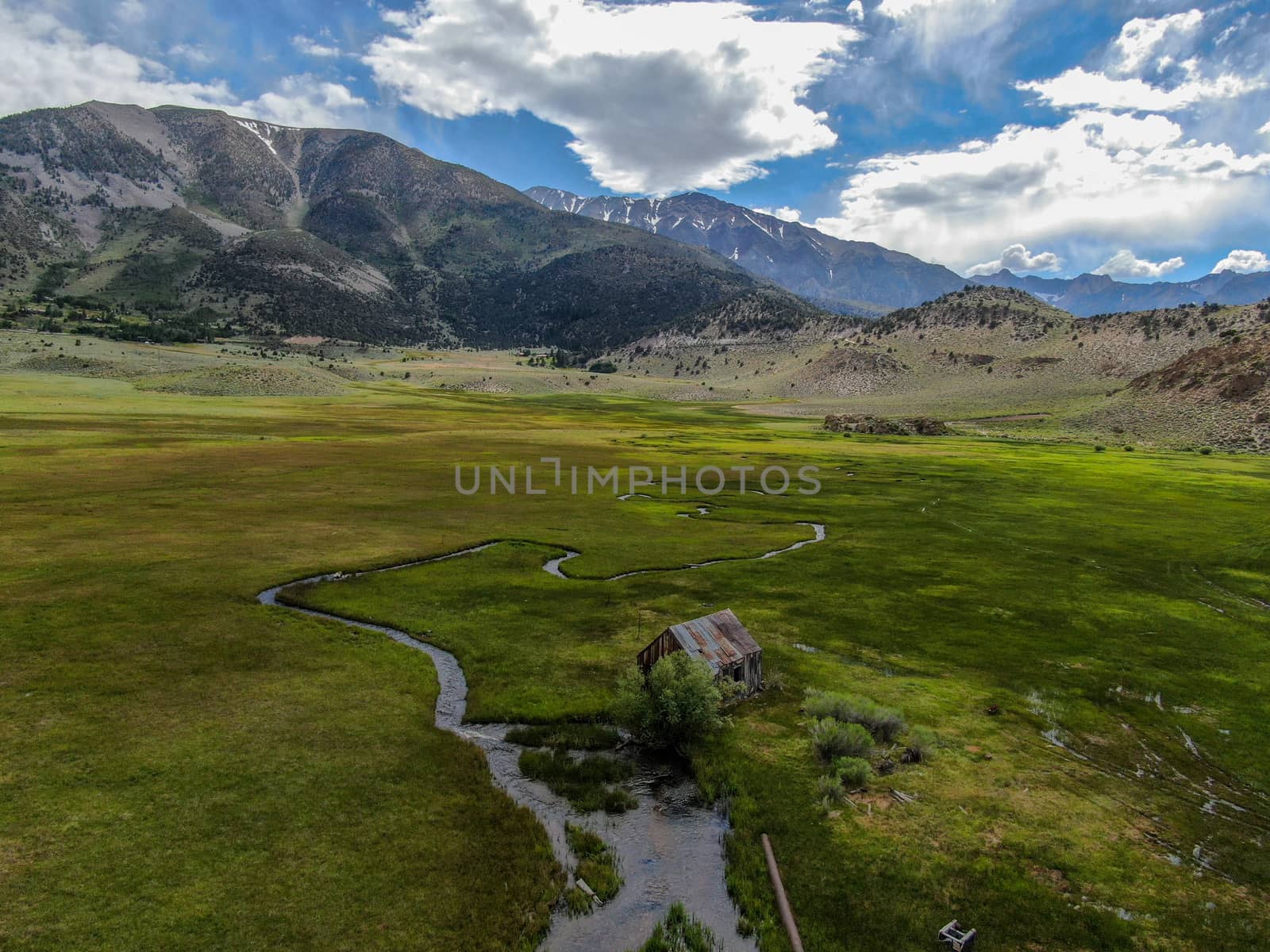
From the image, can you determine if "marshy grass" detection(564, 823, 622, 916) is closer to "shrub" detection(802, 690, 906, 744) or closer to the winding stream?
the winding stream

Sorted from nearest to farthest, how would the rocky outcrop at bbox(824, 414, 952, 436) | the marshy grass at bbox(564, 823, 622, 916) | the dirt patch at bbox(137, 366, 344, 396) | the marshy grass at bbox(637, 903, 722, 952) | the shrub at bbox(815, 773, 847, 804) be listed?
the marshy grass at bbox(637, 903, 722, 952) < the marshy grass at bbox(564, 823, 622, 916) < the shrub at bbox(815, 773, 847, 804) < the rocky outcrop at bbox(824, 414, 952, 436) < the dirt patch at bbox(137, 366, 344, 396)

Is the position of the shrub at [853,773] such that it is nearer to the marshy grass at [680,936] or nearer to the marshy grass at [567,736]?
the marshy grass at [680,936]

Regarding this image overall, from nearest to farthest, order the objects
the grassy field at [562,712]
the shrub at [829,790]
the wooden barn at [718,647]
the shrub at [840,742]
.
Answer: the grassy field at [562,712]
the shrub at [829,790]
the shrub at [840,742]
the wooden barn at [718,647]

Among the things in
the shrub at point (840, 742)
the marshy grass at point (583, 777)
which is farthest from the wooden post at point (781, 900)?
the shrub at point (840, 742)

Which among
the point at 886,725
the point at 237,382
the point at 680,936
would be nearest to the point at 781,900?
the point at 680,936

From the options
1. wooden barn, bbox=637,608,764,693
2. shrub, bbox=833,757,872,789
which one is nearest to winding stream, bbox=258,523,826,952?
wooden barn, bbox=637,608,764,693

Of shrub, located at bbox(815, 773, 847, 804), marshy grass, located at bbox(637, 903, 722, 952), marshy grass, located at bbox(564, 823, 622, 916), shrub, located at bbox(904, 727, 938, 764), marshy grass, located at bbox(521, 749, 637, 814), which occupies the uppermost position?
shrub, located at bbox(904, 727, 938, 764)

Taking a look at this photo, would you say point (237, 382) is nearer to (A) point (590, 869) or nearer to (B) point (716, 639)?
(B) point (716, 639)
